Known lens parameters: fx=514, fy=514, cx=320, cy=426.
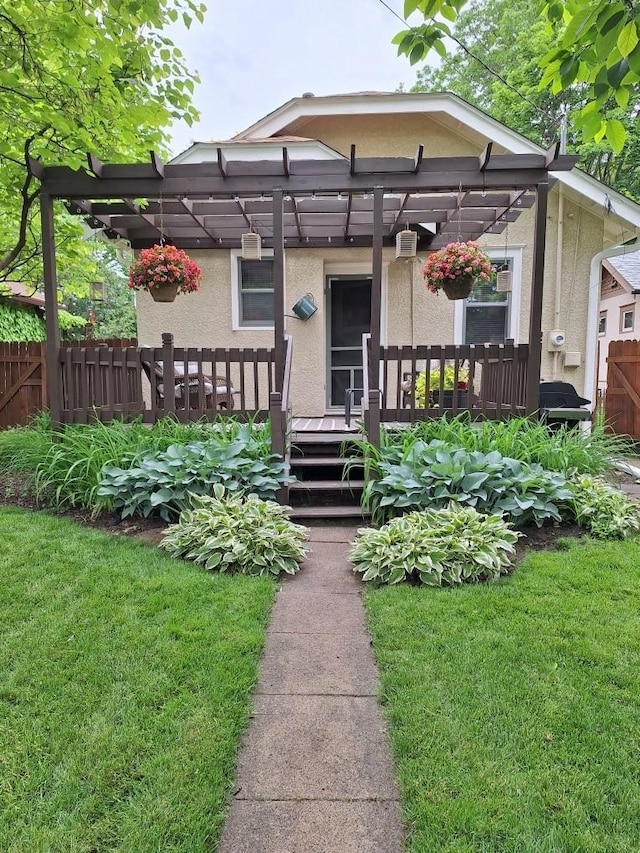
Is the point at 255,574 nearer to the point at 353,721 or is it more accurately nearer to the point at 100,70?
the point at 353,721

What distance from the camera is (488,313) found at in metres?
7.53

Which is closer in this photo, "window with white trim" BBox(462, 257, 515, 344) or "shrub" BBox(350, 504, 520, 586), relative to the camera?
"shrub" BBox(350, 504, 520, 586)

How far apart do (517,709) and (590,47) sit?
8.59 ft

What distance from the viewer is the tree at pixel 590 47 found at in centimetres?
165

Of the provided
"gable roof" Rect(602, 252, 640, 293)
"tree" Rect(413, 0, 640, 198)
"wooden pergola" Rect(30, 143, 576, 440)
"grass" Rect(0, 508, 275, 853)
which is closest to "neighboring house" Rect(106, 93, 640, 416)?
"wooden pergola" Rect(30, 143, 576, 440)

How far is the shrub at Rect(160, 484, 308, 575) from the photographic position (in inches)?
140

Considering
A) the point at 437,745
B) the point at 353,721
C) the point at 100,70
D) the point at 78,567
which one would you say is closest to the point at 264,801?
the point at 353,721

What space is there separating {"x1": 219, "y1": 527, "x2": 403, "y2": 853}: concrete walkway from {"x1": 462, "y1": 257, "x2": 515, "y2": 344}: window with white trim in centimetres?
552

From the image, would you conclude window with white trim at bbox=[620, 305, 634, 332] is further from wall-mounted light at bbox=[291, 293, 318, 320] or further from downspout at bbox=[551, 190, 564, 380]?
wall-mounted light at bbox=[291, 293, 318, 320]

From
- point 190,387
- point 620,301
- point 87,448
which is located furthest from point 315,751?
point 620,301

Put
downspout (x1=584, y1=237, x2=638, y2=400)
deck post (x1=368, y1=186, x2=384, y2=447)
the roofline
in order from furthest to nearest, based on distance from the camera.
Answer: downspout (x1=584, y1=237, x2=638, y2=400) < the roofline < deck post (x1=368, y1=186, x2=384, y2=447)

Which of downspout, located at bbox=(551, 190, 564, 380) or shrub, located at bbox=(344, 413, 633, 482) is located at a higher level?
downspout, located at bbox=(551, 190, 564, 380)

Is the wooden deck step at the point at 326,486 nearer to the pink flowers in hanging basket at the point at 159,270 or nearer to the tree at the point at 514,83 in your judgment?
the pink flowers in hanging basket at the point at 159,270

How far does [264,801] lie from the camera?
1.69 metres
